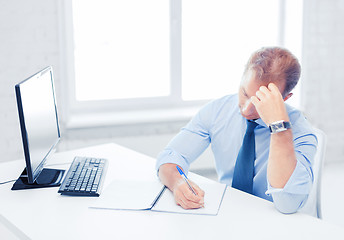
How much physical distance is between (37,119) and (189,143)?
0.58 metres

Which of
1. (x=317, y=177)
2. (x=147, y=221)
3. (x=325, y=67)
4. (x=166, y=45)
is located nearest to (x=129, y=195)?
(x=147, y=221)

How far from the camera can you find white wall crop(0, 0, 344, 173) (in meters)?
2.97

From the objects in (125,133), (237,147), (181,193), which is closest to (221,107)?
(237,147)

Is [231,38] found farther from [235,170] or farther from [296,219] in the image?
[296,219]

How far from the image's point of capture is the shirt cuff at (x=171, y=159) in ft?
5.58

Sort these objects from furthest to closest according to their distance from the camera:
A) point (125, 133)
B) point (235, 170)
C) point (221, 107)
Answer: point (125, 133) → point (221, 107) → point (235, 170)

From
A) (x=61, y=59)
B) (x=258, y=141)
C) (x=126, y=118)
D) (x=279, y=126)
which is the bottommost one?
(x=126, y=118)

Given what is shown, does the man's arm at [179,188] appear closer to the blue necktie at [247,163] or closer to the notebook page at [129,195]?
the notebook page at [129,195]

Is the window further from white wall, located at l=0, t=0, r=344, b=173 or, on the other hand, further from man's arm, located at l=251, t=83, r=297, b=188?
man's arm, located at l=251, t=83, r=297, b=188

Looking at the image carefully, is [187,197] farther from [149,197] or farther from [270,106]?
[270,106]

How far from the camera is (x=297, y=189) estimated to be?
1410 millimetres

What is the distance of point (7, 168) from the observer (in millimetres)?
1843

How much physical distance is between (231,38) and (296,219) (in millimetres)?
2553

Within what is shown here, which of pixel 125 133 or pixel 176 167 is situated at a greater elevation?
pixel 176 167
